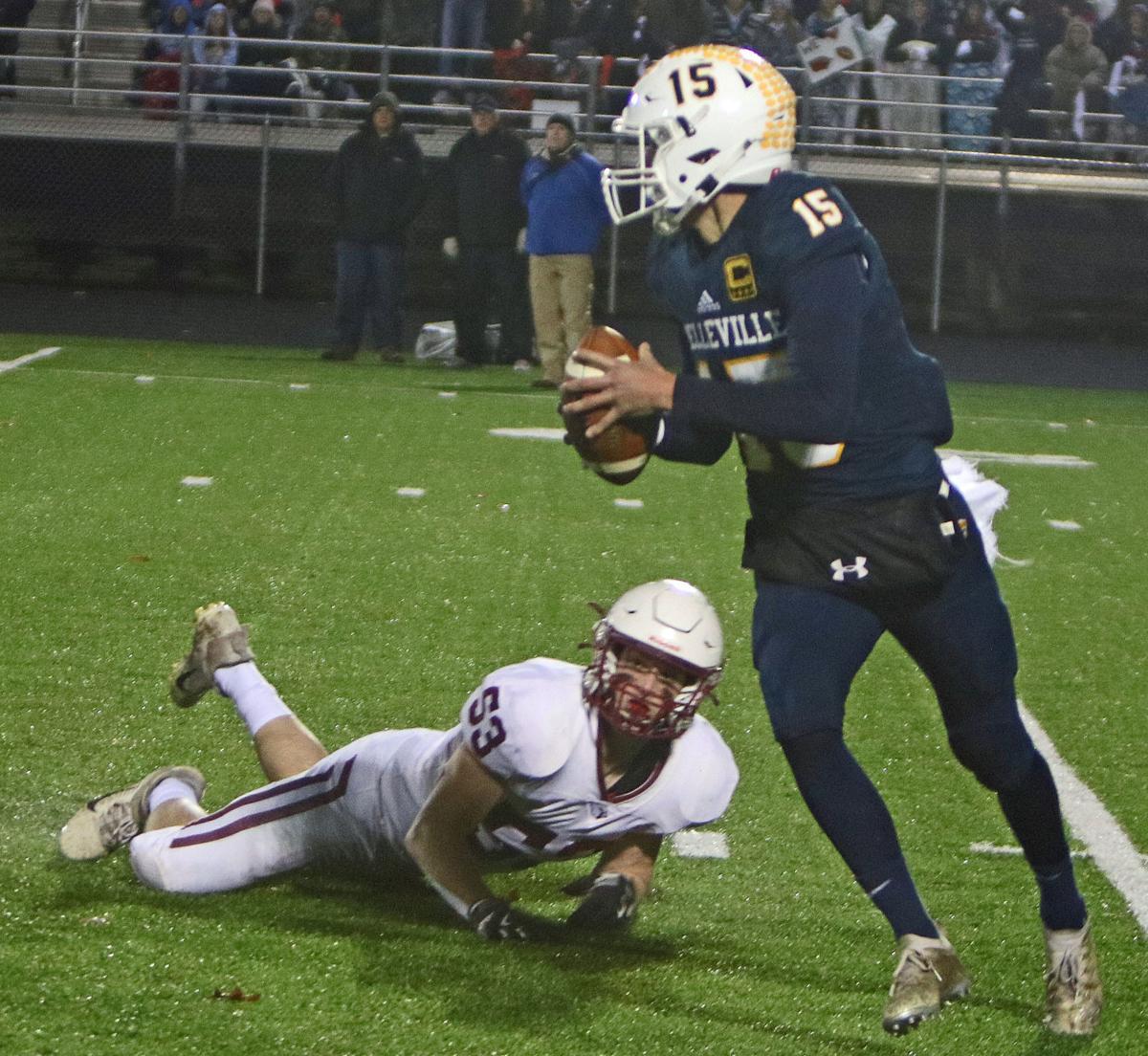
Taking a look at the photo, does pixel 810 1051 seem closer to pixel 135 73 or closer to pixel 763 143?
pixel 763 143

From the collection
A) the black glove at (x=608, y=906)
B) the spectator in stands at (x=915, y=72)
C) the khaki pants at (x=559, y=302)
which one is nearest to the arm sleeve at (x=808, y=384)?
the black glove at (x=608, y=906)

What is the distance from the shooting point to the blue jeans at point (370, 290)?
42.2 feet

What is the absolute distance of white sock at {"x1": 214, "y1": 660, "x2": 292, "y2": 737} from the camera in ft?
12.9

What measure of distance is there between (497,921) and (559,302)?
9.14 metres

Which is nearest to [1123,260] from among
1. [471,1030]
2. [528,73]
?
[528,73]

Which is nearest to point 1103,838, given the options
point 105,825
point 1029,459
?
point 105,825

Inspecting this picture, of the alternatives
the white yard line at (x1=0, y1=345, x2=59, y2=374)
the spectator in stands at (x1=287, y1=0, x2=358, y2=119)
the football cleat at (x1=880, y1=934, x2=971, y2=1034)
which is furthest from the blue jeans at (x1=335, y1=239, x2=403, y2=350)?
the football cleat at (x1=880, y1=934, x2=971, y2=1034)

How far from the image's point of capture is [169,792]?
12.3 ft

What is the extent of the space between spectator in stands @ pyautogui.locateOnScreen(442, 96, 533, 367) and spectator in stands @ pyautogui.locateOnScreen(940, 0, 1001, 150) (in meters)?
5.75

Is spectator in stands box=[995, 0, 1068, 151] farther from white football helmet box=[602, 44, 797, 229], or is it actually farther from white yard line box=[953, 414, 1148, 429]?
white football helmet box=[602, 44, 797, 229]

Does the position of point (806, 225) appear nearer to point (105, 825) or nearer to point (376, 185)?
point (105, 825)

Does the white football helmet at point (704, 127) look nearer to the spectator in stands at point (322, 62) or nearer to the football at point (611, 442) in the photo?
the football at point (611, 442)

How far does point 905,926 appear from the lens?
293 cm

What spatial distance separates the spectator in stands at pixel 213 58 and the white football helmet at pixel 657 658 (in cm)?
A: 1459
